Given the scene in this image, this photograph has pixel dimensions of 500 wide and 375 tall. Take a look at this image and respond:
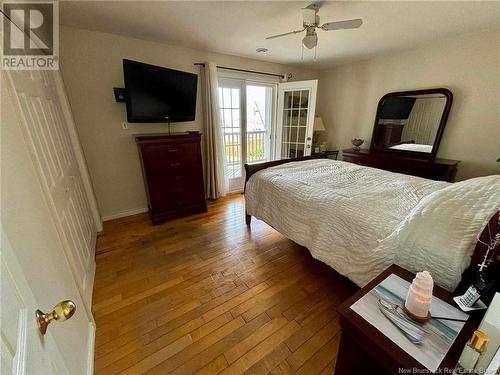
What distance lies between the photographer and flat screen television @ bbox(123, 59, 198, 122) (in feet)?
7.64

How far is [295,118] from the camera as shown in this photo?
389 centimetres

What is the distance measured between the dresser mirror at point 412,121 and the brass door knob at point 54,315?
3981 millimetres

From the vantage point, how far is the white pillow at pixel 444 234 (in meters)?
1.05

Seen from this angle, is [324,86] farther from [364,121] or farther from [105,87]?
[105,87]

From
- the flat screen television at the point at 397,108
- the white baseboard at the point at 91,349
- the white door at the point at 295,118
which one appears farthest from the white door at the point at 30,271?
the flat screen television at the point at 397,108

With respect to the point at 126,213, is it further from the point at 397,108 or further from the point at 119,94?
the point at 397,108

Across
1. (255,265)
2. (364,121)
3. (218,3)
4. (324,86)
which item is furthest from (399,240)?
(324,86)

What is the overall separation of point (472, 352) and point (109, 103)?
3464 mm

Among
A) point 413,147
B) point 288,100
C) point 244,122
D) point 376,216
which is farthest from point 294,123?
point 376,216

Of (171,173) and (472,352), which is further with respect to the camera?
(171,173)

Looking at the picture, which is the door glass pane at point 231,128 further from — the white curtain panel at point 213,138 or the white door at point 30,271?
the white door at point 30,271

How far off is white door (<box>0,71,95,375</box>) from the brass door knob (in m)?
0.02

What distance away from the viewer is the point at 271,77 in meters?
3.72

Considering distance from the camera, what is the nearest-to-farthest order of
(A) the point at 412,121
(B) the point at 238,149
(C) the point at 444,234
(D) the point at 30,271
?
1. (D) the point at 30,271
2. (C) the point at 444,234
3. (A) the point at 412,121
4. (B) the point at 238,149
